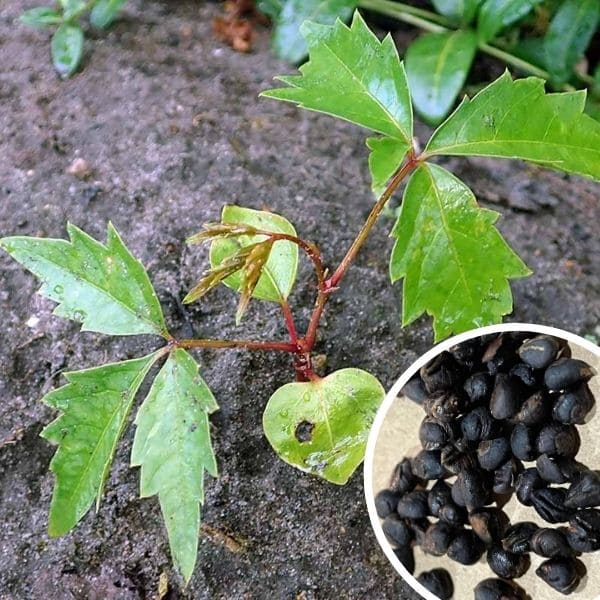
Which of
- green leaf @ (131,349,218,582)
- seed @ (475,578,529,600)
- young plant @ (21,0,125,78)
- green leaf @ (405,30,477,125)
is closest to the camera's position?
green leaf @ (131,349,218,582)

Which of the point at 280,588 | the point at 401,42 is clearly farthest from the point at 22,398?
the point at 401,42

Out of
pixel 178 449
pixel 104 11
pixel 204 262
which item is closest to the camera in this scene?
pixel 178 449

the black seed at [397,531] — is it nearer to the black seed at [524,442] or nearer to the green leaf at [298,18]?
the black seed at [524,442]

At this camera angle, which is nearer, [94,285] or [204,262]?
[94,285]

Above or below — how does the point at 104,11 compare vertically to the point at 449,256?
below

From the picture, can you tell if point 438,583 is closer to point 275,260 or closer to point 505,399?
point 505,399

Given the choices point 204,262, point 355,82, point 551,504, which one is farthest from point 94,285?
point 551,504

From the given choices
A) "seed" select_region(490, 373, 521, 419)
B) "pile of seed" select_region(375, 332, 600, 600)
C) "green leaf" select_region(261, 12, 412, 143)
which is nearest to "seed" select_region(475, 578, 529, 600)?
"pile of seed" select_region(375, 332, 600, 600)

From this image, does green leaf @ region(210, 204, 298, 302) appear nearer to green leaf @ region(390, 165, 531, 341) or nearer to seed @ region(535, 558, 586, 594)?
green leaf @ region(390, 165, 531, 341)
